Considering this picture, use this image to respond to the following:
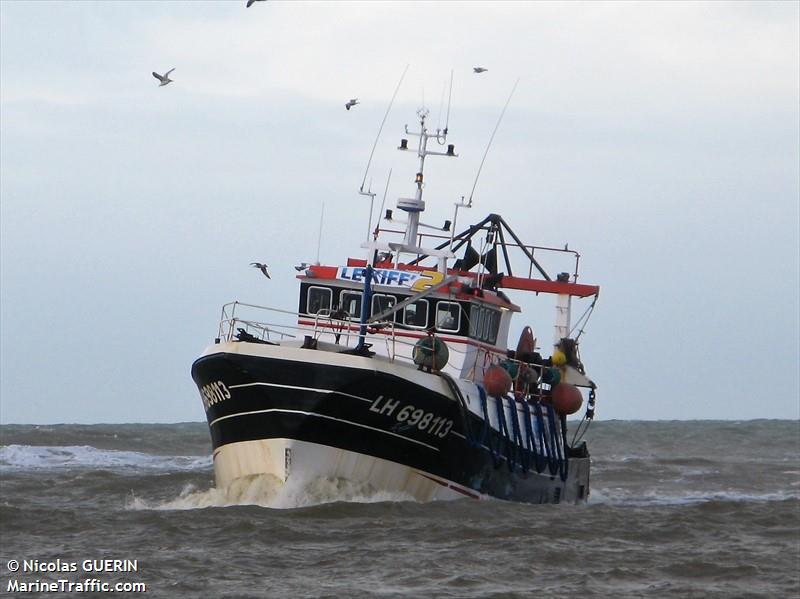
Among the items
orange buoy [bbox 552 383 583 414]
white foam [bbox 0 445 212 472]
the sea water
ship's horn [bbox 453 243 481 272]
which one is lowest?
the sea water

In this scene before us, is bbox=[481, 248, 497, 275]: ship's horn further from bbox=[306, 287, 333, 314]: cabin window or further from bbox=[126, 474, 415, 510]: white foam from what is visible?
bbox=[126, 474, 415, 510]: white foam

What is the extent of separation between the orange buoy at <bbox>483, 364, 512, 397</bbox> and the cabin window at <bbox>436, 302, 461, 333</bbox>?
3.33 ft

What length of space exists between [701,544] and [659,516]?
3.46 meters

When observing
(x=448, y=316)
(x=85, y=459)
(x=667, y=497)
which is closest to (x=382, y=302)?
(x=448, y=316)

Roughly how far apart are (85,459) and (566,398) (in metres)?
16.0

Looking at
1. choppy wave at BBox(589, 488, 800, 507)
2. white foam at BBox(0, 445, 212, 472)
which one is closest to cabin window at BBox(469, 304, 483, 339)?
choppy wave at BBox(589, 488, 800, 507)

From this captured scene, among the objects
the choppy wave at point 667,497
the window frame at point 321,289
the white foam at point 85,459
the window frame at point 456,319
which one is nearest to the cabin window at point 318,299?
the window frame at point 321,289

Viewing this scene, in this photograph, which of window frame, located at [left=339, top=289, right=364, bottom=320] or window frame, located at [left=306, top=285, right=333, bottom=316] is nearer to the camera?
window frame, located at [left=339, top=289, right=364, bottom=320]

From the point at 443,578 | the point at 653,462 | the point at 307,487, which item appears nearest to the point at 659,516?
the point at 307,487

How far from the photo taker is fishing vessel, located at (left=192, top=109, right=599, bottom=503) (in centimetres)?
1877

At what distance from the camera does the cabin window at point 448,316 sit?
22.1 meters

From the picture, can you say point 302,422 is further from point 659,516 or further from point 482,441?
point 659,516

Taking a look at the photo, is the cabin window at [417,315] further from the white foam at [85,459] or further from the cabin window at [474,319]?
the white foam at [85,459]

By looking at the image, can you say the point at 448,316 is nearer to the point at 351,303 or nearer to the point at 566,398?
the point at 351,303
